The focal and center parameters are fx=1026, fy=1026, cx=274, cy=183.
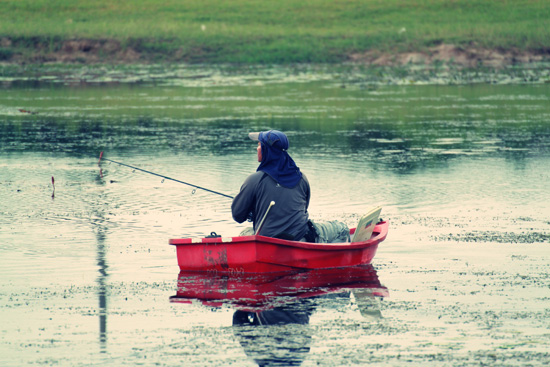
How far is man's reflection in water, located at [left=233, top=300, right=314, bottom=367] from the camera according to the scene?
721 centimetres

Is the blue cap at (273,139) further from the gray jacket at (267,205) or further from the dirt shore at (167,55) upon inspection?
the dirt shore at (167,55)

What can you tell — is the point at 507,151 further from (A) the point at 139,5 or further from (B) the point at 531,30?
(A) the point at 139,5

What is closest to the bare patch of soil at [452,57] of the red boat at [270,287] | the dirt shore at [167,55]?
the dirt shore at [167,55]

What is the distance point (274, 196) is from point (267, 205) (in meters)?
0.11

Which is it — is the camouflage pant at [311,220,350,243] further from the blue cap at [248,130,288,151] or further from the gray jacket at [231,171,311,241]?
the blue cap at [248,130,288,151]

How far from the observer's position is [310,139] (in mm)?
22016

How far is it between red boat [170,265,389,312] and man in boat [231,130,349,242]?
433mm

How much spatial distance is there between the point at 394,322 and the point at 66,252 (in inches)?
171

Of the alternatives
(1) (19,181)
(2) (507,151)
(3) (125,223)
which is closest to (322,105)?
(2) (507,151)

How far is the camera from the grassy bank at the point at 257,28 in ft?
159

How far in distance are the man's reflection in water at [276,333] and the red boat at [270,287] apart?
24 cm

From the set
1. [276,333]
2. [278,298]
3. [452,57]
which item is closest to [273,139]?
[278,298]

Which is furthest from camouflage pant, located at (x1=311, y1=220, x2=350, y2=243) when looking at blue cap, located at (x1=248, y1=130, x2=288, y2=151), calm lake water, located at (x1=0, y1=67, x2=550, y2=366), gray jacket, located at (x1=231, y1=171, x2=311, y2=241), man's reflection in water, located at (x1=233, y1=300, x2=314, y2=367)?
man's reflection in water, located at (x1=233, y1=300, x2=314, y2=367)

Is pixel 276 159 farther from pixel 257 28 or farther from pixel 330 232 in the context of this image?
pixel 257 28
